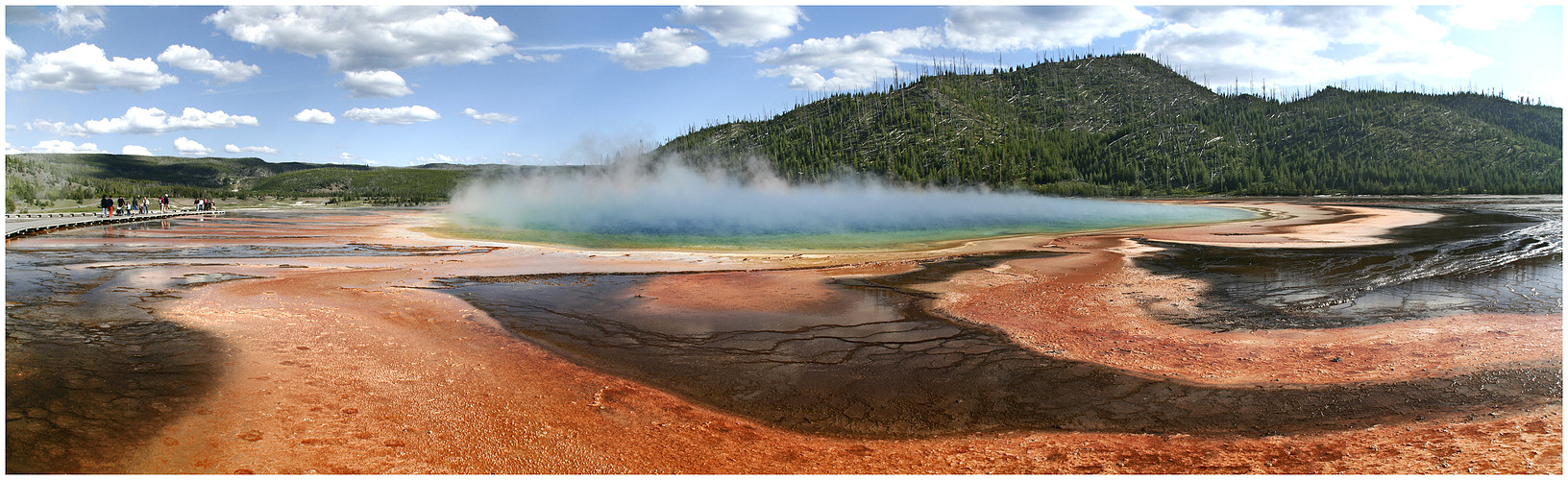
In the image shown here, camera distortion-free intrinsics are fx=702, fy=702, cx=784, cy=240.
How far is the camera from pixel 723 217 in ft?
170

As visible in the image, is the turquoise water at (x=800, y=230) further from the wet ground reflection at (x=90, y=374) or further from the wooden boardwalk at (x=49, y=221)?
the wet ground reflection at (x=90, y=374)

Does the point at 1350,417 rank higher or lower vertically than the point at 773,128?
lower

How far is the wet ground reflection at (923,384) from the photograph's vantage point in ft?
23.3

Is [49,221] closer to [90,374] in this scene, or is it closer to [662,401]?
[90,374]

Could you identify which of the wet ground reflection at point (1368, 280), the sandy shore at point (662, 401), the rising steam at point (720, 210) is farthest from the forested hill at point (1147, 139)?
the sandy shore at point (662, 401)

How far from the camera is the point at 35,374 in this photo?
802cm

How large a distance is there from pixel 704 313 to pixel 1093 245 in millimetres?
17778

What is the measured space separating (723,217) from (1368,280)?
40.2 m

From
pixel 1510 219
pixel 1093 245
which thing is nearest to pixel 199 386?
pixel 1093 245

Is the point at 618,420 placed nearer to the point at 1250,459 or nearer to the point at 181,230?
the point at 1250,459

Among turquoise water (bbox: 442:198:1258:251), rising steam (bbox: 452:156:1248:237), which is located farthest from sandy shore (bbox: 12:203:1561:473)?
rising steam (bbox: 452:156:1248:237)

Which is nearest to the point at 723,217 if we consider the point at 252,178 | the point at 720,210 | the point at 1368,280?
the point at 720,210

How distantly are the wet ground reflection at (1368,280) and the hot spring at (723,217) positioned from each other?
12.0 meters

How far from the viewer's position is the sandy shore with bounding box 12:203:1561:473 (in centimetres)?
604
